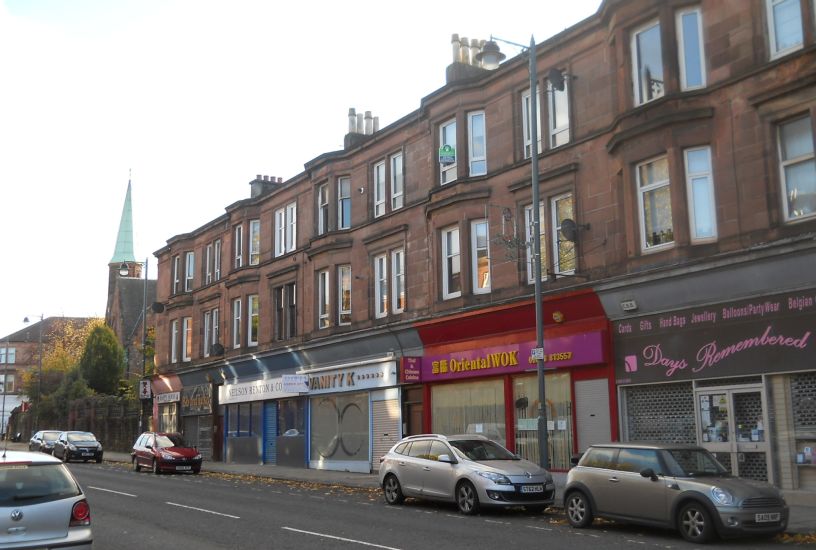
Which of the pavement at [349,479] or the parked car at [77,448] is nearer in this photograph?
the pavement at [349,479]

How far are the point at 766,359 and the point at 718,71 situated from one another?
20.5 feet

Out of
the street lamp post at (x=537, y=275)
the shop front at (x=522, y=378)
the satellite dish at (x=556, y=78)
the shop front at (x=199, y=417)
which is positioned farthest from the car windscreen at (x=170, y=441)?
the satellite dish at (x=556, y=78)

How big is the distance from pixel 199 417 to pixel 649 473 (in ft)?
104

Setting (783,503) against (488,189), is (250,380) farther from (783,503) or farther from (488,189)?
(783,503)

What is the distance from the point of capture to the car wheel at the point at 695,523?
39.0ft

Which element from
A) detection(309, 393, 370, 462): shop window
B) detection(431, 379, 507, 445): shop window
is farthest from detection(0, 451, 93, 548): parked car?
detection(309, 393, 370, 462): shop window

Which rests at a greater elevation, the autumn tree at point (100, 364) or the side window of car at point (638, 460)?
the autumn tree at point (100, 364)

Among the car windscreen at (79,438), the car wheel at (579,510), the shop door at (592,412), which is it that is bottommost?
the car wheel at (579,510)

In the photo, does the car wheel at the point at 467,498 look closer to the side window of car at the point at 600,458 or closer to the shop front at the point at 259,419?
the side window of car at the point at 600,458

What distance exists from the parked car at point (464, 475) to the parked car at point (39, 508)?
8.29 m

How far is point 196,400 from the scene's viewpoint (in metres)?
41.1

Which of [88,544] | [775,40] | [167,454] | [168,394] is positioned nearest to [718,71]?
[775,40]

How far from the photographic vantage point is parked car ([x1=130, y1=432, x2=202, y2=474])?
99.2 feet

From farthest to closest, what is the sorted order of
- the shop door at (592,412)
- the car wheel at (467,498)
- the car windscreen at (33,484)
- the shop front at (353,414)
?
the shop front at (353,414)
the shop door at (592,412)
the car wheel at (467,498)
the car windscreen at (33,484)
